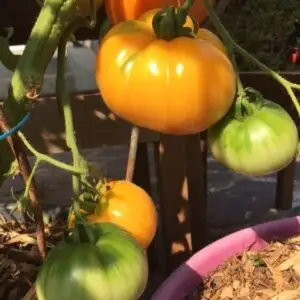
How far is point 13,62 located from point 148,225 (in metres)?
0.24

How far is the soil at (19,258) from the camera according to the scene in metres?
1.19

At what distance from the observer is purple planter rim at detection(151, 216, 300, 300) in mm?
1217

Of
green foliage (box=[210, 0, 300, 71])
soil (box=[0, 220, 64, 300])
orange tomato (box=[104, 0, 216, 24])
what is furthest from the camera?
green foliage (box=[210, 0, 300, 71])

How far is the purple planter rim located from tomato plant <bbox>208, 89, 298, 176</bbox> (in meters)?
0.60

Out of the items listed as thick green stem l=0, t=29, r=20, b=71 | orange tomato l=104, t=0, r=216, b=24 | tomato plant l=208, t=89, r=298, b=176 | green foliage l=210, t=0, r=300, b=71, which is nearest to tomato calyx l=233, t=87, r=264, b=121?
tomato plant l=208, t=89, r=298, b=176

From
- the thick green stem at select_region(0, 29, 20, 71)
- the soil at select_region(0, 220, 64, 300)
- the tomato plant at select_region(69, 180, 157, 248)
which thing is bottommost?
the soil at select_region(0, 220, 64, 300)

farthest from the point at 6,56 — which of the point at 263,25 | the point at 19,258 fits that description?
the point at 263,25

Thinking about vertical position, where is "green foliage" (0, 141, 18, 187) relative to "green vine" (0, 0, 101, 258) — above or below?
below

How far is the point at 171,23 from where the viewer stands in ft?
2.05

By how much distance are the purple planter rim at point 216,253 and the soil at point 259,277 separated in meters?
0.01

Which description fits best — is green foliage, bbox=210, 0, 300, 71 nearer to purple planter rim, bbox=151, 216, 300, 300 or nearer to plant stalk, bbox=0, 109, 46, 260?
purple planter rim, bbox=151, 216, 300, 300

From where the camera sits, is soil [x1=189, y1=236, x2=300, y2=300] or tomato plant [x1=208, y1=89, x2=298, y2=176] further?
soil [x1=189, y1=236, x2=300, y2=300]

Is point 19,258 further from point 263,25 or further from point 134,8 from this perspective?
point 263,25

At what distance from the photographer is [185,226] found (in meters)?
1.55
